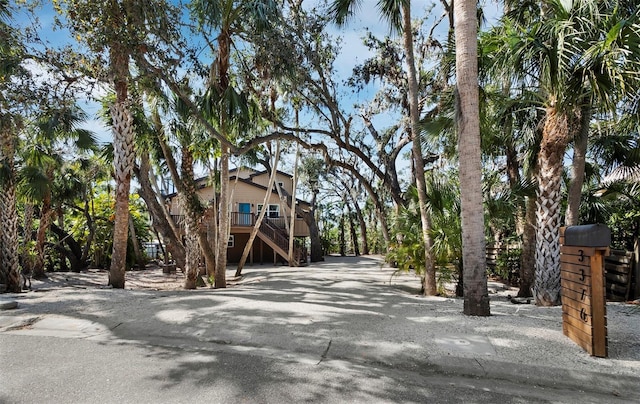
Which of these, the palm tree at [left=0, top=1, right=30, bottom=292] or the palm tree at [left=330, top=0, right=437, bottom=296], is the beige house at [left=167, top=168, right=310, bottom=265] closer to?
the palm tree at [left=0, top=1, right=30, bottom=292]

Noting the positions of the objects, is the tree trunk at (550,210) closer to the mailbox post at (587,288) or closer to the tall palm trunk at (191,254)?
the mailbox post at (587,288)

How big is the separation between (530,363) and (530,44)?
16.6 feet

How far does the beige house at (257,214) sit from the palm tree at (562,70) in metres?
17.3

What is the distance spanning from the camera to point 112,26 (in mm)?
7547

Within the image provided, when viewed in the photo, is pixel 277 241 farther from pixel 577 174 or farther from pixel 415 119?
pixel 577 174

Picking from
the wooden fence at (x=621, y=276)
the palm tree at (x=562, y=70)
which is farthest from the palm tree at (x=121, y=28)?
the wooden fence at (x=621, y=276)

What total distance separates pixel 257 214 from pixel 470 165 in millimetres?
21244

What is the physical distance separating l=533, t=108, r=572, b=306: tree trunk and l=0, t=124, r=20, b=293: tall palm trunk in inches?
495

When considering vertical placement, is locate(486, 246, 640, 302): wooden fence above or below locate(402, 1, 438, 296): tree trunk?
below

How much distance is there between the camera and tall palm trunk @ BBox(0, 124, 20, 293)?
993 centimetres

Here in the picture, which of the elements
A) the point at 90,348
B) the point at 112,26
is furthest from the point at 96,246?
the point at 90,348

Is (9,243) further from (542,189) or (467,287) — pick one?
(542,189)

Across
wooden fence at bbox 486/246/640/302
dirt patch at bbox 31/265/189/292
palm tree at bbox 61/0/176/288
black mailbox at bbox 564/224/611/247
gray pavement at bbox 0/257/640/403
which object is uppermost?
palm tree at bbox 61/0/176/288

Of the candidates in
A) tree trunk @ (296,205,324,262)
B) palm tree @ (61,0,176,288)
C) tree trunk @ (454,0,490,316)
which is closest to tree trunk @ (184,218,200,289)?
palm tree @ (61,0,176,288)
